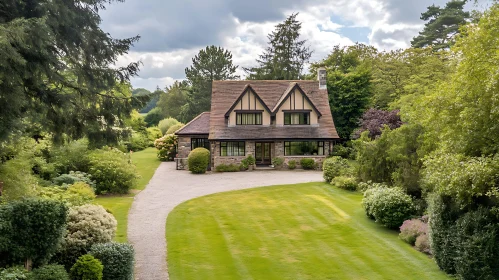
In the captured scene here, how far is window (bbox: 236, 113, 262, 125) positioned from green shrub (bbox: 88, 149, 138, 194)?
11931 mm

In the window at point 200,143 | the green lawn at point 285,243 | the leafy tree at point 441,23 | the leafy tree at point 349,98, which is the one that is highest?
the leafy tree at point 441,23

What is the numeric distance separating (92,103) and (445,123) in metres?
10.9

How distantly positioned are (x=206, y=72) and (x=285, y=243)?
139ft

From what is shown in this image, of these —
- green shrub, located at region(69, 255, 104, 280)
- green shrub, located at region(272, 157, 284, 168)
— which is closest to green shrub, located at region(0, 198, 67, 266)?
green shrub, located at region(69, 255, 104, 280)

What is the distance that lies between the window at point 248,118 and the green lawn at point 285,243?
42.7ft

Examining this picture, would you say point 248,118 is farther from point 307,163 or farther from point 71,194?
point 71,194

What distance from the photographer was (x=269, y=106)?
108 feet

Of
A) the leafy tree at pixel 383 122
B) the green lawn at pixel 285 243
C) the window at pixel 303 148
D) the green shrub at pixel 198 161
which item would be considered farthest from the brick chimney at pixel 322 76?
the green lawn at pixel 285 243

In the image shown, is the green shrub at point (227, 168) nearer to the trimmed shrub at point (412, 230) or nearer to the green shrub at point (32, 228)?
the trimmed shrub at point (412, 230)

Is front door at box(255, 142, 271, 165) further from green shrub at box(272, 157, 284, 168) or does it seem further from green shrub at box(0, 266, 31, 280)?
green shrub at box(0, 266, 31, 280)

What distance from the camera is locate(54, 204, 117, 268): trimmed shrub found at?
1000 cm

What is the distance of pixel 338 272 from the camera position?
1080cm

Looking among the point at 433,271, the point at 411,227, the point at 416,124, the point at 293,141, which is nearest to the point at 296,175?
the point at 293,141

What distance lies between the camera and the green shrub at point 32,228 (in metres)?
8.03
